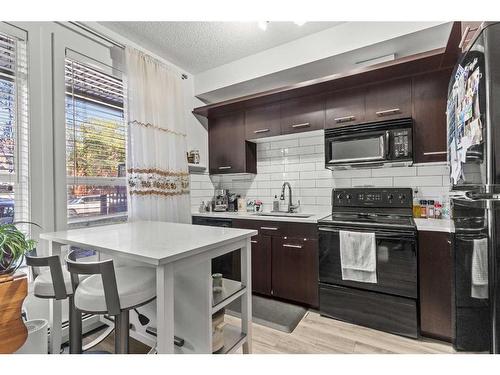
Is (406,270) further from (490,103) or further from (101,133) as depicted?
(101,133)

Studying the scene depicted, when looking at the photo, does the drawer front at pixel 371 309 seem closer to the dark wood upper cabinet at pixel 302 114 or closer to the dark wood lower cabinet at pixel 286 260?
the dark wood lower cabinet at pixel 286 260

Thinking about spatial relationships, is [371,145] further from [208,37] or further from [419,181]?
[208,37]

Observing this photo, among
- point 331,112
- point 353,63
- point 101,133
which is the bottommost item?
point 101,133

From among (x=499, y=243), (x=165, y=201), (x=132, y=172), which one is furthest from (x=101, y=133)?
(x=499, y=243)

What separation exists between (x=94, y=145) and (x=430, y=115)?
2947mm

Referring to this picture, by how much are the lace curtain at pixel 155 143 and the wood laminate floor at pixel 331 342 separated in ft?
3.86

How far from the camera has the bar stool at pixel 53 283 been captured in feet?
3.83

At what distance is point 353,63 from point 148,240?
98.0 inches

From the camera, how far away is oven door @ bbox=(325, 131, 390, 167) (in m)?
2.22

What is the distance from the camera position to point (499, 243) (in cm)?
86

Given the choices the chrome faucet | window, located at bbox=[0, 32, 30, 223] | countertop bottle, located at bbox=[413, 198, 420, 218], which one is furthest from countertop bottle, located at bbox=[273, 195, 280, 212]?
window, located at bbox=[0, 32, 30, 223]

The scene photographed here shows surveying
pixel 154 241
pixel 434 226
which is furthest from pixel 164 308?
pixel 434 226

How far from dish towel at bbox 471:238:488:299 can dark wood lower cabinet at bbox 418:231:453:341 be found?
917 mm

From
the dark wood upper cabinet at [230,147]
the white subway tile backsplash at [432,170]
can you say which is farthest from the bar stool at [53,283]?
the white subway tile backsplash at [432,170]
